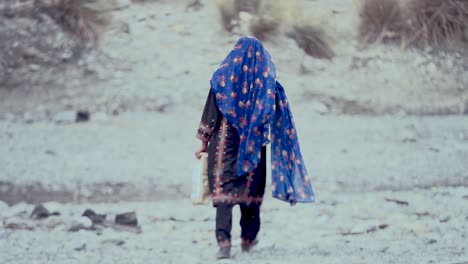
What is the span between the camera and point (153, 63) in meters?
12.4

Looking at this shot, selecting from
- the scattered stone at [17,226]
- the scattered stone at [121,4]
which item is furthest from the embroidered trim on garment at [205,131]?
the scattered stone at [121,4]

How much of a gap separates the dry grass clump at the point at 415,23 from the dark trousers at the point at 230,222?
7.78m

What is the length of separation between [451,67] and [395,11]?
1.05m

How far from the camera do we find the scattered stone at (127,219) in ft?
23.3

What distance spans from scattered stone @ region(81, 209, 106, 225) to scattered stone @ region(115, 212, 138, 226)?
0.11 metres

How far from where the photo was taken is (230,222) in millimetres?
5562

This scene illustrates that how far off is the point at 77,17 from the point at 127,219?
242 inches

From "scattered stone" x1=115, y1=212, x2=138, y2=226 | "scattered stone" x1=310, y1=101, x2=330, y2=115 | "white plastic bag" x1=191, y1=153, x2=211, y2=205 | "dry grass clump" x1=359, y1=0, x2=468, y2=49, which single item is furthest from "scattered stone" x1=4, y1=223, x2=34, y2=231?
"dry grass clump" x1=359, y1=0, x2=468, y2=49

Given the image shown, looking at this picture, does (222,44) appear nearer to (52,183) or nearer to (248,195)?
(52,183)

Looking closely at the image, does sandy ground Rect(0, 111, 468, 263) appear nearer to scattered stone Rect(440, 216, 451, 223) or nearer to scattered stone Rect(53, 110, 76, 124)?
scattered stone Rect(440, 216, 451, 223)

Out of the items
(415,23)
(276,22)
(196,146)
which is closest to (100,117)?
(196,146)

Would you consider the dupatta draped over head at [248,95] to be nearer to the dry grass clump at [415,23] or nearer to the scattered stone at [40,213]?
the scattered stone at [40,213]

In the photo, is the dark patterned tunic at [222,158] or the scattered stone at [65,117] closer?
the dark patterned tunic at [222,158]

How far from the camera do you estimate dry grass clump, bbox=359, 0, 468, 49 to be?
43.4 ft
